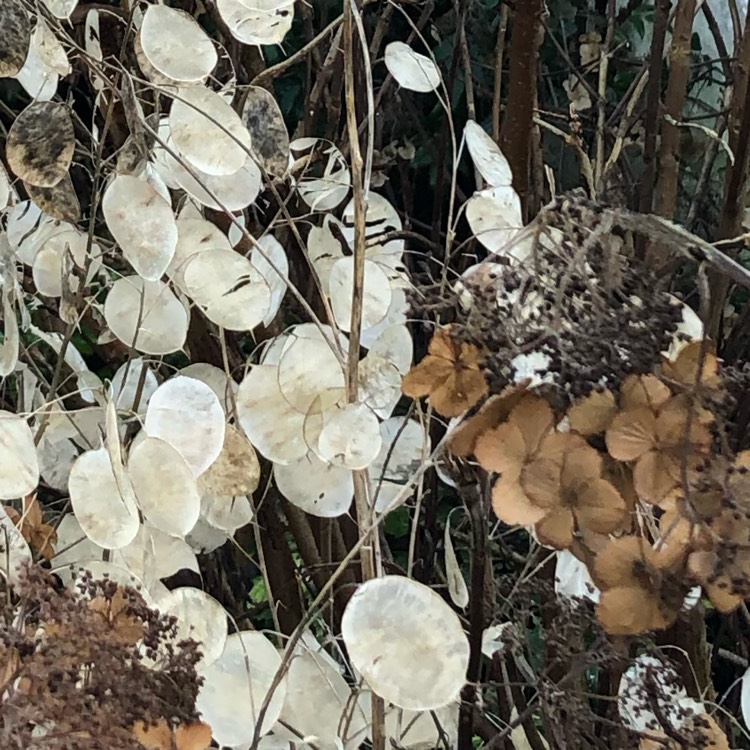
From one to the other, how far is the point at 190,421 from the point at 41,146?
5.8 inches

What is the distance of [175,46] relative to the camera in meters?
0.43

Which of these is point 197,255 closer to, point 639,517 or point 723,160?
point 639,517

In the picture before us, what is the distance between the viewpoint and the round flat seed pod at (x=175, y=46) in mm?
427

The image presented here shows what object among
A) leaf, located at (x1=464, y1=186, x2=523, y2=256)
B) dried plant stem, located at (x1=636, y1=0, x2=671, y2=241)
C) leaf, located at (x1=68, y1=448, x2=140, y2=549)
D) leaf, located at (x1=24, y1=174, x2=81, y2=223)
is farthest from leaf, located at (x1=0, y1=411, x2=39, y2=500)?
dried plant stem, located at (x1=636, y1=0, x2=671, y2=241)

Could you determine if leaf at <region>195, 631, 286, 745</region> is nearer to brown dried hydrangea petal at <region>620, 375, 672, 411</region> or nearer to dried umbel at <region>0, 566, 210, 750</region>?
dried umbel at <region>0, 566, 210, 750</region>

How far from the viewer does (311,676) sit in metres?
0.43

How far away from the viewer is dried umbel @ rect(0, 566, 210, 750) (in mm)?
307

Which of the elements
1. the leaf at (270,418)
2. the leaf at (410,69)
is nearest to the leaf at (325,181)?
the leaf at (410,69)

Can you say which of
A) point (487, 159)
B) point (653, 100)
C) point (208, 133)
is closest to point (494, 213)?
point (487, 159)

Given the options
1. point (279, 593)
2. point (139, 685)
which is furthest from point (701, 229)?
point (139, 685)

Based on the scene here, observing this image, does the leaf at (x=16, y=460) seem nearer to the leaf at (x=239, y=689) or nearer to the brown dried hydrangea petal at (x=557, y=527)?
the leaf at (x=239, y=689)

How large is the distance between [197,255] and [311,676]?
206mm

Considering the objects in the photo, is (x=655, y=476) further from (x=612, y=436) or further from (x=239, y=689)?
(x=239, y=689)

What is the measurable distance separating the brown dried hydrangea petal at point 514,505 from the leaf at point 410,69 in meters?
0.30
